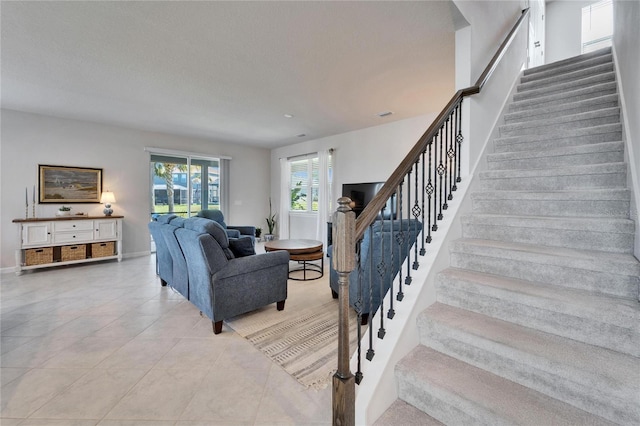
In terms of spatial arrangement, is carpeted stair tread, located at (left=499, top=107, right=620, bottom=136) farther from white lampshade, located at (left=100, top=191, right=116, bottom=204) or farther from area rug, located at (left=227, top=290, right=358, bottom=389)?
white lampshade, located at (left=100, top=191, right=116, bottom=204)

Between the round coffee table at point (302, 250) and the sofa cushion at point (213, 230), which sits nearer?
the sofa cushion at point (213, 230)

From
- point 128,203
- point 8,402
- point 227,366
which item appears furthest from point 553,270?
point 128,203

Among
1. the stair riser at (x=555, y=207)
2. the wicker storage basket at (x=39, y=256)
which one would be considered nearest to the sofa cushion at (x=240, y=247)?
the stair riser at (x=555, y=207)

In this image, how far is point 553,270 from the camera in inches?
60.8

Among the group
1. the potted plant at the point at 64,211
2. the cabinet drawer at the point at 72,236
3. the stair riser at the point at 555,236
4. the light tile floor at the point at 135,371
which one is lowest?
the light tile floor at the point at 135,371

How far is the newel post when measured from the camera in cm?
119

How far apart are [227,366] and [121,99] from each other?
4138 mm

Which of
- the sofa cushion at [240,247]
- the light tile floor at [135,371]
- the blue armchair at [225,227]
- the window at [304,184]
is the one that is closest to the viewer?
the light tile floor at [135,371]

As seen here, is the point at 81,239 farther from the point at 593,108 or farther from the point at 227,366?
the point at 593,108

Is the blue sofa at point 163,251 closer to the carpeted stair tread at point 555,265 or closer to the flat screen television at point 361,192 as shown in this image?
the carpeted stair tread at point 555,265

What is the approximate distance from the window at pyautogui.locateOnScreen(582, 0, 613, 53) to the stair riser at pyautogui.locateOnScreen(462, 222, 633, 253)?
598 cm

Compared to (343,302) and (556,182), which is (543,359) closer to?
(343,302)

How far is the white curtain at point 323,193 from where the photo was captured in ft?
21.4

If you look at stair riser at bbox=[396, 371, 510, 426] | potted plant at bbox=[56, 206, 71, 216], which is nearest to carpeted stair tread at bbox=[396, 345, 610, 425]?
stair riser at bbox=[396, 371, 510, 426]
